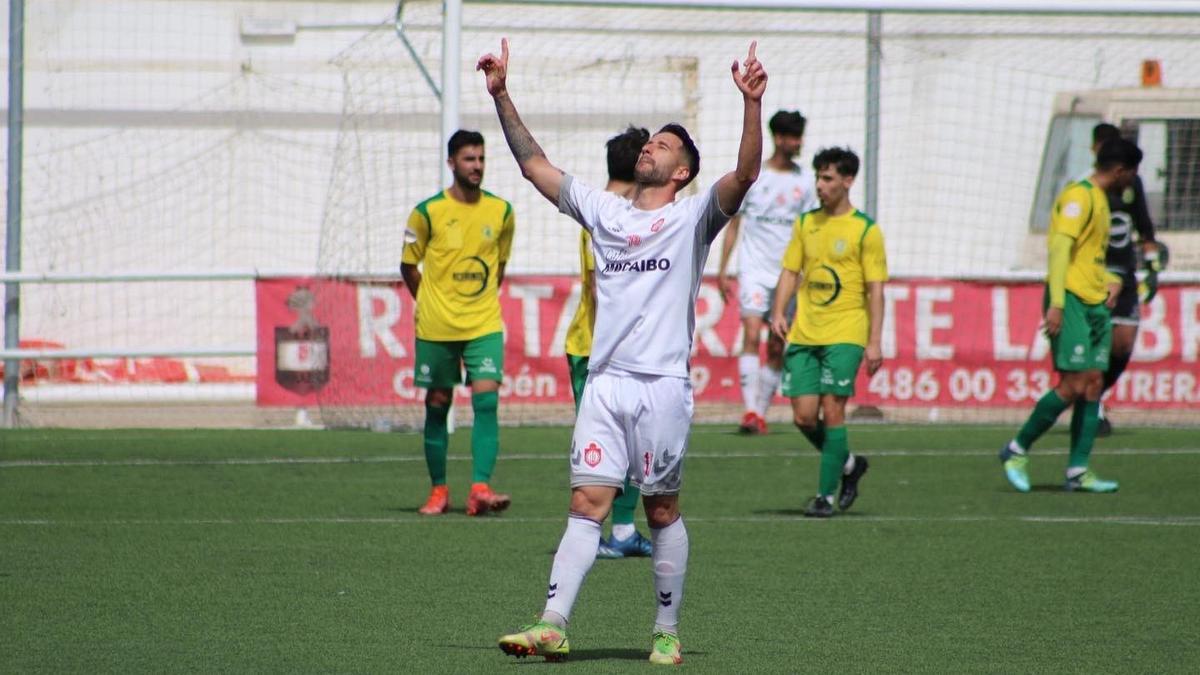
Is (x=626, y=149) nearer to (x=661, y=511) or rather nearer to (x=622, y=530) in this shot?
(x=622, y=530)

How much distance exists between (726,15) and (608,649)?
13.0 metres

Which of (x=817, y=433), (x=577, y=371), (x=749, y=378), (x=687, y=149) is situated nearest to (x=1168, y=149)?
(x=749, y=378)

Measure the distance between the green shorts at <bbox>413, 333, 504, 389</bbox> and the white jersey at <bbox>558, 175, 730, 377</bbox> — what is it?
4063 millimetres

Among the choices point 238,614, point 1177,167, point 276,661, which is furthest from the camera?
point 1177,167

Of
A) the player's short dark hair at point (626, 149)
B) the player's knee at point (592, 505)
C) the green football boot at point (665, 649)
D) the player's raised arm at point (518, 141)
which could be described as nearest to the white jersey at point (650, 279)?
the player's raised arm at point (518, 141)

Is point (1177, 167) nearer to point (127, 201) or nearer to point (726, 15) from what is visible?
point (726, 15)

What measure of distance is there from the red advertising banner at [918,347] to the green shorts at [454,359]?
5.35 m

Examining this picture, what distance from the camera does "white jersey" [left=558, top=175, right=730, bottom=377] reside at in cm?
630

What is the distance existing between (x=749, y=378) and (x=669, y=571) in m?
8.90

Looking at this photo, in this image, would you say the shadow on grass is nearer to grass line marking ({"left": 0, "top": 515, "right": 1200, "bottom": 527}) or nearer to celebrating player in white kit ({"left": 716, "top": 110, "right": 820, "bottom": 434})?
grass line marking ({"left": 0, "top": 515, "right": 1200, "bottom": 527})

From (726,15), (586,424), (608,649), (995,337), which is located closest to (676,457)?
(586,424)

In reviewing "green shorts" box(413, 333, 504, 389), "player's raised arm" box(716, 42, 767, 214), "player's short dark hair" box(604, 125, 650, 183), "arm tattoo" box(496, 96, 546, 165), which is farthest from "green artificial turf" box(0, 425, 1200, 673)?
"player's short dark hair" box(604, 125, 650, 183)

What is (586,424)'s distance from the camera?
6301 mm

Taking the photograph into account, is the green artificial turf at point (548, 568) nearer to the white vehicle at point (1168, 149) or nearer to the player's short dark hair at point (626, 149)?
the player's short dark hair at point (626, 149)
